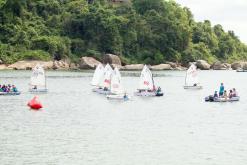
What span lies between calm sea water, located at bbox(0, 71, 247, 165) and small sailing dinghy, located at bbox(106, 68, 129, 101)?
1188 mm

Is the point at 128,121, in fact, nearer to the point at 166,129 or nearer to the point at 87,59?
the point at 166,129

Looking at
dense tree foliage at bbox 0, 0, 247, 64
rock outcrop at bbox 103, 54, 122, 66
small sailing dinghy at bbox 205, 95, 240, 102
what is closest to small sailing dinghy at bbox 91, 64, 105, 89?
small sailing dinghy at bbox 205, 95, 240, 102

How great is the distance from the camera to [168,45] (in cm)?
16788

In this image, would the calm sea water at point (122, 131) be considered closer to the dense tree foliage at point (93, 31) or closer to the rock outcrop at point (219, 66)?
the dense tree foliage at point (93, 31)

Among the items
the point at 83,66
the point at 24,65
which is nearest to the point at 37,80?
the point at 24,65

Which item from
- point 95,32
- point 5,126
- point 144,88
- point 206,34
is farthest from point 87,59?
point 5,126

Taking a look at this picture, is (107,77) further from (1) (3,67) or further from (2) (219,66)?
(2) (219,66)

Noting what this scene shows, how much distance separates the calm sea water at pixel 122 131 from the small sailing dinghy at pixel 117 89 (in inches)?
46.8

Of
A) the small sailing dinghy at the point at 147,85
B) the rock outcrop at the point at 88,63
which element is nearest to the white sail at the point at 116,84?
the small sailing dinghy at the point at 147,85

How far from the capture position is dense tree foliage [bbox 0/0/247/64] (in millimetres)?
148875

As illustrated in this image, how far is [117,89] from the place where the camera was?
75938 mm

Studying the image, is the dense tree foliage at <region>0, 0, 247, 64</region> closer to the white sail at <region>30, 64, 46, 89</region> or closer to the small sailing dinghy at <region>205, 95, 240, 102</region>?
the white sail at <region>30, 64, 46, 89</region>

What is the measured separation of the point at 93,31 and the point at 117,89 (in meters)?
81.7

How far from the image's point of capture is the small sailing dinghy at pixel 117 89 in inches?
2963
